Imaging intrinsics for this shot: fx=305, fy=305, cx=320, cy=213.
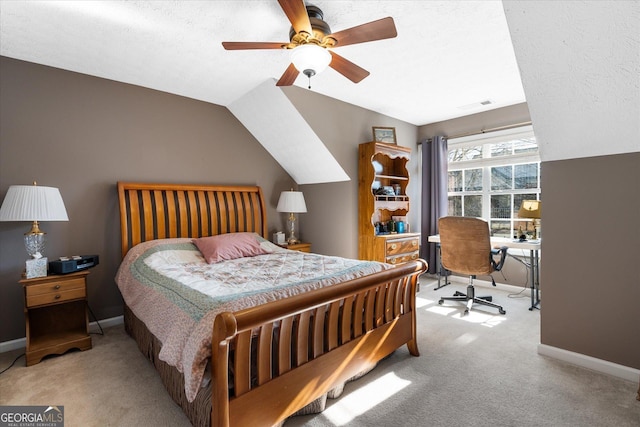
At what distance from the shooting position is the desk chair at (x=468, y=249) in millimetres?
3275

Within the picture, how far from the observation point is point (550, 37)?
172cm

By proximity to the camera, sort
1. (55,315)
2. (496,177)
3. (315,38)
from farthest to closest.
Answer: (496,177) < (55,315) < (315,38)

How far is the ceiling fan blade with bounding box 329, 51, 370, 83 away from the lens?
2128 millimetres

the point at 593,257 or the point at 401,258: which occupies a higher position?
the point at 593,257

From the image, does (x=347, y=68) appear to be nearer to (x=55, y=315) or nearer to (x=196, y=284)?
(x=196, y=284)

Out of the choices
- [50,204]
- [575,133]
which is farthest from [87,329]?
[575,133]

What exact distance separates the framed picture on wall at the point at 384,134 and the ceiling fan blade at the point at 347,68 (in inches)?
73.3

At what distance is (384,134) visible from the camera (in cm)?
423

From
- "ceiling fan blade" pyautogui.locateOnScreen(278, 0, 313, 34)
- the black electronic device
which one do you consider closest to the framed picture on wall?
"ceiling fan blade" pyautogui.locateOnScreen(278, 0, 313, 34)

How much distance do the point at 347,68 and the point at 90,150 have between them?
2590mm

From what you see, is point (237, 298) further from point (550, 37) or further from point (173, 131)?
point (173, 131)

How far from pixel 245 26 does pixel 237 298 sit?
6.25 ft

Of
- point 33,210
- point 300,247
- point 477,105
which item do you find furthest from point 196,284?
point 477,105

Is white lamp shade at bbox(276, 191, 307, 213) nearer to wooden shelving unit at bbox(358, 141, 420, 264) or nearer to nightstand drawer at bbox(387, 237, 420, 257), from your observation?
wooden shelving unit at bbox(358, 141, 420, 264)
